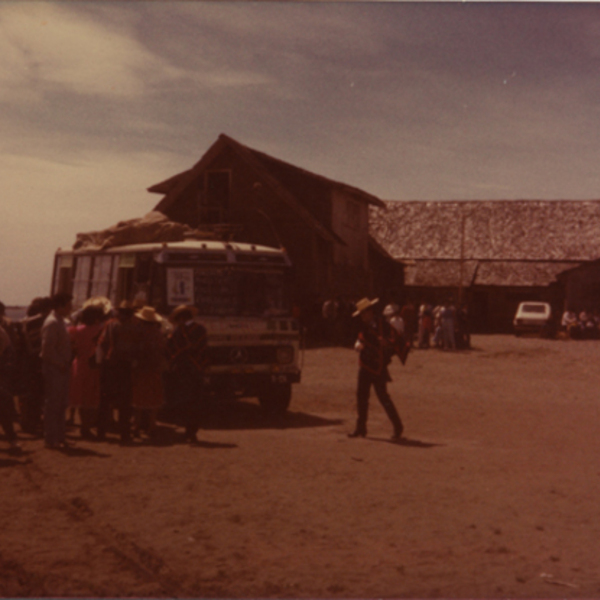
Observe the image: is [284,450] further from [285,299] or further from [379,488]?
[285,299]

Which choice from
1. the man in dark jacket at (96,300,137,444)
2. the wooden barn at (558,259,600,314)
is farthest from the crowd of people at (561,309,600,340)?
the man in dark jacket at (96,300,137,444)

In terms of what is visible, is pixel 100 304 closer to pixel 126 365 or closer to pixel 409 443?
pixel 126 365

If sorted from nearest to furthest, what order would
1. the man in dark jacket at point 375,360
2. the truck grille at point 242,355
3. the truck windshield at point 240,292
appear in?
the man in dark jacket at point 375,360 → the truck grille at point 242,355 → the truck windshield at point 240,292

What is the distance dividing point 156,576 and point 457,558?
1943mm

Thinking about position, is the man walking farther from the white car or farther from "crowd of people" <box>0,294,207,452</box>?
the white car

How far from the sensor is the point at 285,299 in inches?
608

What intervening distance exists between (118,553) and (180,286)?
8.22 m

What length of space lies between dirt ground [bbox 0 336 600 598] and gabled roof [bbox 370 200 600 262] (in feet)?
136

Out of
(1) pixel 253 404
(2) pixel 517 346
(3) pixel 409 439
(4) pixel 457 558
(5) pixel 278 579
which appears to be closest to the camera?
(5) pixel 278 579

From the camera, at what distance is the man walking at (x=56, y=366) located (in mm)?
11562

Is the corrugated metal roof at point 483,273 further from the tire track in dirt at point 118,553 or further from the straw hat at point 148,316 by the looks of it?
the tire track in dirt at point 118,553

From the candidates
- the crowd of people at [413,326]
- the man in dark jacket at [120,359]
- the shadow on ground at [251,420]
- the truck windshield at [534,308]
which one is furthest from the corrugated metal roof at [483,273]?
the man in dark jacket at [120,359]

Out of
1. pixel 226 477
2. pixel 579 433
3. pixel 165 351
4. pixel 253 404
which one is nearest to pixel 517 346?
pixel 253 404

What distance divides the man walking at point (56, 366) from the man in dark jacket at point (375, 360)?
11.6 ft
